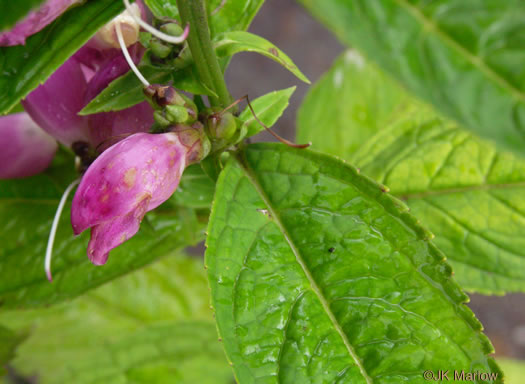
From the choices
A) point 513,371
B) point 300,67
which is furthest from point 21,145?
point 300,67

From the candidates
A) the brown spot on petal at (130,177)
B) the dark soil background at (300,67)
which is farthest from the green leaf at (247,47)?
the dark soil background at (300,67)

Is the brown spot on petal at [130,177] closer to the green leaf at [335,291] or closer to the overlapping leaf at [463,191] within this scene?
the green leaf at [335,291]

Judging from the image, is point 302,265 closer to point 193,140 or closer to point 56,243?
point 193,140

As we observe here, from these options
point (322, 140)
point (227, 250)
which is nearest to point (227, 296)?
point (227, 250)

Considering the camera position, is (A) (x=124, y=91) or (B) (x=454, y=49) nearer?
(B) (x=454, y=49)

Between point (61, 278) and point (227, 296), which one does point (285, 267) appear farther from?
point (61, 278)
